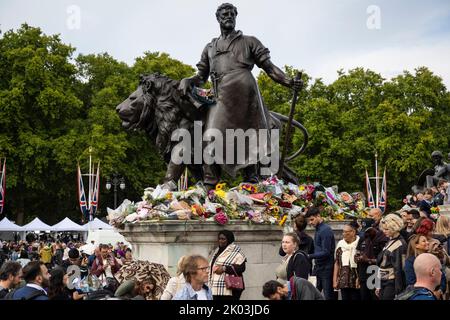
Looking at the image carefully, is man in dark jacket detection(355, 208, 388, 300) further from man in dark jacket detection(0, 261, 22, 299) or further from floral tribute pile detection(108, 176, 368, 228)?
man in dark jacket detection(0, 261, 22, 299)

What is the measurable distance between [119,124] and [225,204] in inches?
1202

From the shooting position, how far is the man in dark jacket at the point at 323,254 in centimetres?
841

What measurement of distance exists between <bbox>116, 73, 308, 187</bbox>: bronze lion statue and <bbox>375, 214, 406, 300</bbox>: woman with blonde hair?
439cm

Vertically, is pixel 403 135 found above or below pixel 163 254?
above

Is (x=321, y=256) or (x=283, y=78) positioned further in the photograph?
(x=283, y=78)

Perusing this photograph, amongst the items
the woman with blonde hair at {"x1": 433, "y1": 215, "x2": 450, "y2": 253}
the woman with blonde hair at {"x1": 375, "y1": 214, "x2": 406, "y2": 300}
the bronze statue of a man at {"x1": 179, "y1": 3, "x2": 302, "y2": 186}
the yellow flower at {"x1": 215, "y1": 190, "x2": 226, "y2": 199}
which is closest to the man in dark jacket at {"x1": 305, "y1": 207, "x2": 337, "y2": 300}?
the woman with blonde hair at {"x1": 375, "y1": 214, "x2": 406, "y2": 300}

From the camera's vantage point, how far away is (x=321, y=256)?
27.6 ft

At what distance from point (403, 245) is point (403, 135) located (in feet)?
114

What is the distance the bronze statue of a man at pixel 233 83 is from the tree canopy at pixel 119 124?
26788 mm

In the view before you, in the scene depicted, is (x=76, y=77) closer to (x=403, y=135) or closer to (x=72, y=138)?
(x=72, y=138)

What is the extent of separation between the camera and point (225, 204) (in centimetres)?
998

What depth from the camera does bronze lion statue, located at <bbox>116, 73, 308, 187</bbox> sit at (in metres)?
11.3
